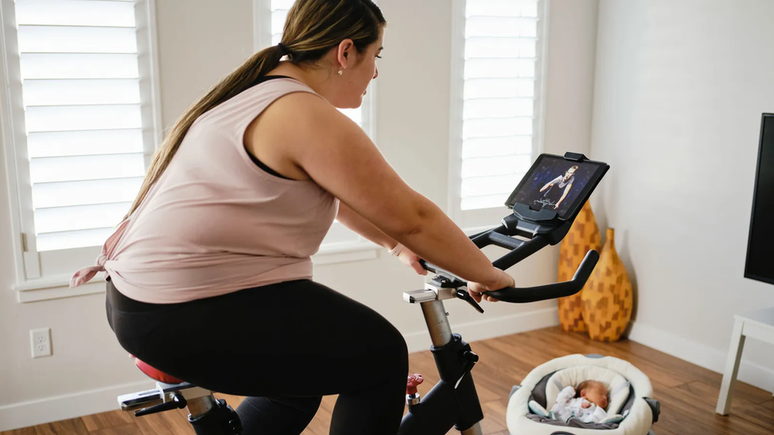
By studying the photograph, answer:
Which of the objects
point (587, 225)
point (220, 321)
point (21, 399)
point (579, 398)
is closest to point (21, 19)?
point (21, 399)

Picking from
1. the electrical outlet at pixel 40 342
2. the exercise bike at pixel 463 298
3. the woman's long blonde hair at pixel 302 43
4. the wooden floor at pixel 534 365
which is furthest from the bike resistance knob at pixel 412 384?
the electrical outlet at pixel 40 342

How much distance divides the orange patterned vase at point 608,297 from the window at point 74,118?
2.14 m

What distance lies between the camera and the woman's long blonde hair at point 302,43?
132 cm

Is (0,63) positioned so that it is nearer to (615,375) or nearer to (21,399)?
(21,399)

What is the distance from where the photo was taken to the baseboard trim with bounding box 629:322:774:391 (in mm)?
2963

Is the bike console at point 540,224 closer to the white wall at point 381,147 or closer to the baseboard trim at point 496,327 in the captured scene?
the white wall at point 381,147

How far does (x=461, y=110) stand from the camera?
3.35 metres

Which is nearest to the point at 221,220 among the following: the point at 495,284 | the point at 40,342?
the point at 495,284

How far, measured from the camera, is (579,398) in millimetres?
2494

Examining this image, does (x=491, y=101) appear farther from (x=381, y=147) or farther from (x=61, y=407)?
(x=61, y=407)

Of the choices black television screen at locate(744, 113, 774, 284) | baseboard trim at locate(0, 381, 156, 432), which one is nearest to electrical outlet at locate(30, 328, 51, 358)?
baseboard trim at locate(0, 381, 156, 432)

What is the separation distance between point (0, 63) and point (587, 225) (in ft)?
8.70

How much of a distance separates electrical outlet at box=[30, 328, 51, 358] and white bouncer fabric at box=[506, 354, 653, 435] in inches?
67.2

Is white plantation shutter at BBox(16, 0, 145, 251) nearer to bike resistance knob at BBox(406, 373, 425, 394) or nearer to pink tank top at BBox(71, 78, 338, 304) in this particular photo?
pink tank top at BBox(71, 78, 338, 304)
